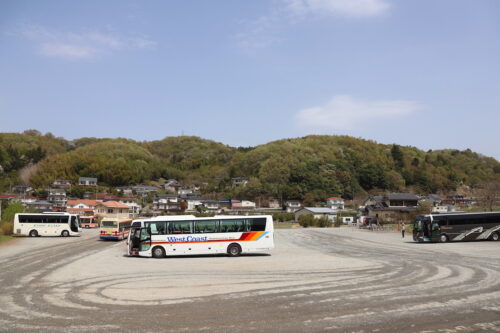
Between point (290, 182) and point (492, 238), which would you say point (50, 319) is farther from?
point (290, 182)

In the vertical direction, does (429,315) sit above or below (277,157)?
below

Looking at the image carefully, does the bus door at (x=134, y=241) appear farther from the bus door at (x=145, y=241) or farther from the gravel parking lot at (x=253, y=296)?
the gravel parking lot at (x=253, y=296)

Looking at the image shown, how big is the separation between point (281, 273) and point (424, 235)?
2060cm

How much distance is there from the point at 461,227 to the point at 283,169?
10465 cm

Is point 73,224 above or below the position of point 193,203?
below

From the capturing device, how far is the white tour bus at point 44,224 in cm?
4128

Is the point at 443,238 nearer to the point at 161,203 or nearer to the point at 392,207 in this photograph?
the point at 392,207

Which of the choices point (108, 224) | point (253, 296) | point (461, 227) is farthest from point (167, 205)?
point (253, 296)

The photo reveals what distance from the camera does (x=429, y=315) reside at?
30.9 ft

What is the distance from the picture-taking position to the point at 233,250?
24109 mm

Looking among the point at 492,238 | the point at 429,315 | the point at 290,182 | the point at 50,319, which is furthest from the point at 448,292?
the point at 290,182

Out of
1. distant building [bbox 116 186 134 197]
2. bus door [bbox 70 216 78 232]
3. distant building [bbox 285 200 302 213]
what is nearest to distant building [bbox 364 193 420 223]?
distant building [bbox 285 200 302 213]

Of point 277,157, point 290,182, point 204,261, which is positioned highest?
point 277,157

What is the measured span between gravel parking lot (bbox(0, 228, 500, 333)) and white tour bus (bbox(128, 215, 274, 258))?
351cm
